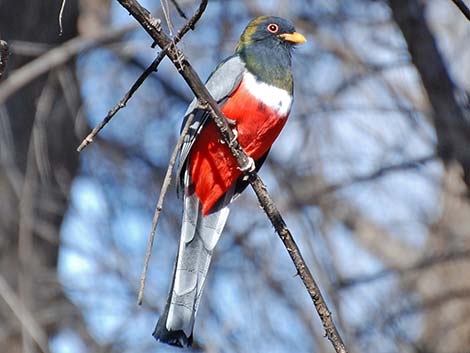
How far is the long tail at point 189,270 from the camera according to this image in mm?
3311

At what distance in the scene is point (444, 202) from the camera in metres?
6.40

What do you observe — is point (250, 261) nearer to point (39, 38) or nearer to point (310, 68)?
point (310, 68)

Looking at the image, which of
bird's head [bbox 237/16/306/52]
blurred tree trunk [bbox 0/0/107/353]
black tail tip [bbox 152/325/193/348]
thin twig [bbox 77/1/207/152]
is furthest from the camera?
blurred tree trunk [bbox 0/0/107/353]

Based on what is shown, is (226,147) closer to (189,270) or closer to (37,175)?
(189,270)

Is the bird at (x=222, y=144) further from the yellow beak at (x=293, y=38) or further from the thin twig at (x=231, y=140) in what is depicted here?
the thin twig at (x=231, y=140)

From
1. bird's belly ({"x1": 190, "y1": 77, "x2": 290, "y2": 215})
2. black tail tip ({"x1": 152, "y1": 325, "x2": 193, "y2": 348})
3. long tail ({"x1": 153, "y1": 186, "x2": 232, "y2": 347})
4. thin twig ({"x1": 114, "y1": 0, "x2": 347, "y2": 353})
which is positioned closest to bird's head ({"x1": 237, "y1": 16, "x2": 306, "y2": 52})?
bird's belly ({"x1": 190, "y1": 77, "x2": 290, "y2": 215})

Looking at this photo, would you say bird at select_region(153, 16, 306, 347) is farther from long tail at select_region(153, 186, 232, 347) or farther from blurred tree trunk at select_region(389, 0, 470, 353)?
blurred tree trunk at select_region(389, 0, 470, 353)

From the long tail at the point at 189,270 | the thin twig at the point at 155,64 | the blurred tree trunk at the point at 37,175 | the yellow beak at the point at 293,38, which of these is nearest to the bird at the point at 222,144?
the long tail at the point at 189,270

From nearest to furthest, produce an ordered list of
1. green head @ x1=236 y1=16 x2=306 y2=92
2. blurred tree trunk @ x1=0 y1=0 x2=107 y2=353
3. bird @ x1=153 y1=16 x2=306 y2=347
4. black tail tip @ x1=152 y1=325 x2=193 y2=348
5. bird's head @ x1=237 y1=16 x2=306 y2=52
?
black tail tip @ x1=152 y1=325 x2=193 y2=348, bird @ x1=153 y1=16 x2=306 y2=347, green head @ x1=236 y1=16 x2=306 y2=92, bird's head @ x1=237 y1=16 x2=306 y2=52, blurred tree trunk @ x1=0 y1=0 x2=107 y2=353

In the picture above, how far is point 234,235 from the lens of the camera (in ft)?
19.9

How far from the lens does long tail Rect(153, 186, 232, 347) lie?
3.31 m

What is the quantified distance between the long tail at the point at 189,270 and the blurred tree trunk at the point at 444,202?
3.32 feet

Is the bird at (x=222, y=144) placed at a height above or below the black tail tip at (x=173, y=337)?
above

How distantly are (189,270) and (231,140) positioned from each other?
81cm
